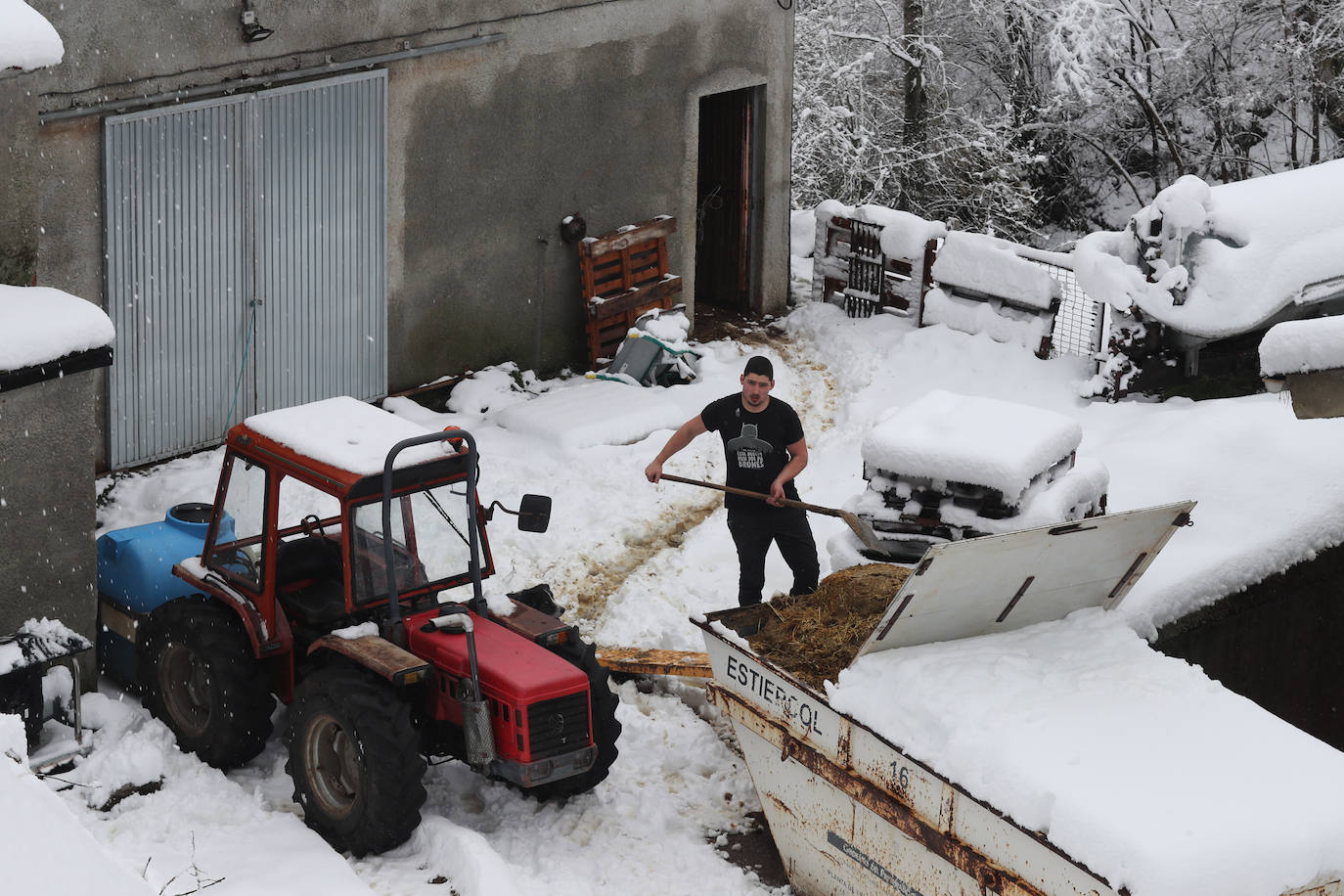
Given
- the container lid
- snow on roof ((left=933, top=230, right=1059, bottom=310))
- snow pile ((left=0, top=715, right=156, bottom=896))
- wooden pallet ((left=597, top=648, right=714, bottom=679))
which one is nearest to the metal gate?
wooden pallet ((left=597, top=648, right=714, bottom=679))

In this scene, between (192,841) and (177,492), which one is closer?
(192,841)

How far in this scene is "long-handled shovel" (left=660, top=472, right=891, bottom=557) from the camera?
8125 mm

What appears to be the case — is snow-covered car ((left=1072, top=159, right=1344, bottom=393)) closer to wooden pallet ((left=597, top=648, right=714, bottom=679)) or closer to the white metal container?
the white metal container

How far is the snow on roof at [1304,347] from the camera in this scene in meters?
7.15

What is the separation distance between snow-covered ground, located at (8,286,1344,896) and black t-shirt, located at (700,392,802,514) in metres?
1.13

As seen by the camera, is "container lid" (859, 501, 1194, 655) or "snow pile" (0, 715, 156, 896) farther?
"container lid" (859, 501, 1194, 655)

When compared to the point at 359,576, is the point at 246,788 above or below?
below

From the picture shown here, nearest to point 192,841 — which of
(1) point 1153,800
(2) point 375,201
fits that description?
(1) point 1153,800

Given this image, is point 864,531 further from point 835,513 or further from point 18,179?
point 18,179

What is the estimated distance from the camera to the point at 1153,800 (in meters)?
5.75

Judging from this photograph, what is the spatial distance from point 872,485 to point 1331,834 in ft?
13.7

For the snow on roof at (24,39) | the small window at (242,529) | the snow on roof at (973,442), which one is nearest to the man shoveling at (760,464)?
the snow on roof at (973,442)

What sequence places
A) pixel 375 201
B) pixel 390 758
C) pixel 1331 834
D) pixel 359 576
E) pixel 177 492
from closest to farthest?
1. pixel 1331 834
2. pixel 390 758
3. pixel 359 576
4. pixel 177 492
5. pixel 375 201

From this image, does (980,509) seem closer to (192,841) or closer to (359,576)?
(359,576)
